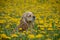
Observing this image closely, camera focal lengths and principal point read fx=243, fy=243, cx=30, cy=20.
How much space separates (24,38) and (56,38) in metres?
0.76

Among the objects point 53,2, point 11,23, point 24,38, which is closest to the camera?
point 24,38

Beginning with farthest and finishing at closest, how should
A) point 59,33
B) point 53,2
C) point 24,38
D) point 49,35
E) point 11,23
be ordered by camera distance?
point 53,2 → point 11,23 → point 59,33 → point 49,35 → point 24,38

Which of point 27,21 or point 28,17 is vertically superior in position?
point 28,17

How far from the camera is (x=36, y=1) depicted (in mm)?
14039

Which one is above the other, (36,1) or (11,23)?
(11,23)

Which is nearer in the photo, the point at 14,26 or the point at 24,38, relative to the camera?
the point at 24,38

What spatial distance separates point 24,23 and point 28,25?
129mm

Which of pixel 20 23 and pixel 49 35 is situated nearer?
pixel 49 35

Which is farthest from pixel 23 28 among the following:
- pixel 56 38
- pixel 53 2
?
pixel 53 2

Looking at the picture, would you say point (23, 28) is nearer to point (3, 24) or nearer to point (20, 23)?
point (20, 23)

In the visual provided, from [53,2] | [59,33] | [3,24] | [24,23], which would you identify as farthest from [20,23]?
[53,2]

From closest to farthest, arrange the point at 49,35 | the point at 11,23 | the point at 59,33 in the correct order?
the point at 49,35 → the point at 59,33 → the point at 11,23

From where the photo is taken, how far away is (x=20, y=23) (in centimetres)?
646

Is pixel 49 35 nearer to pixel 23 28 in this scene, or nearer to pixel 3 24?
pixel 23 28
